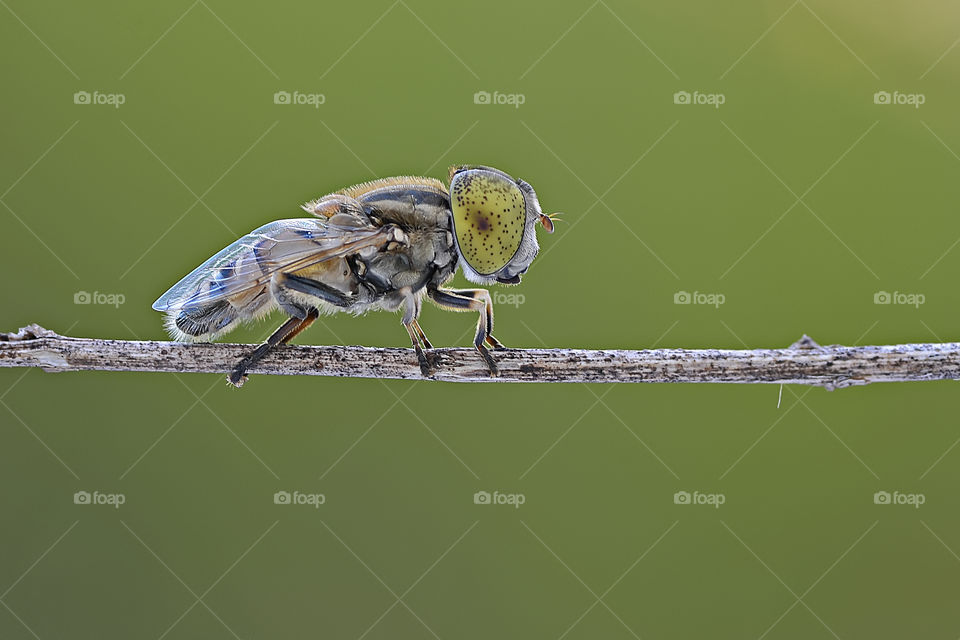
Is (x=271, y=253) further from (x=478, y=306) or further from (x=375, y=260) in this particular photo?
(x=478, y=306)

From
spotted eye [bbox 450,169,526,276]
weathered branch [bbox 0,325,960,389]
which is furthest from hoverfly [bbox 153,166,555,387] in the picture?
weathered branch [bbox 0,325,960,389]

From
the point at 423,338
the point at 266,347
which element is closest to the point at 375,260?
the point at 423,338

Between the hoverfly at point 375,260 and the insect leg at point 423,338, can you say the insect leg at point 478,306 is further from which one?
the insect leg at point 423,338

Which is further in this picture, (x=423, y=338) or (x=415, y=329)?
(x=423, y=338)

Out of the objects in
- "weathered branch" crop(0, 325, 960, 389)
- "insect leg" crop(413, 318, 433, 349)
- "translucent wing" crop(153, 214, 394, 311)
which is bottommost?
"weathered branch" crop(0, 325, 960, 389)

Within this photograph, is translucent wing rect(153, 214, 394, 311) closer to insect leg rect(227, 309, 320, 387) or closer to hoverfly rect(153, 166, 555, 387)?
hoverfly rect(153, 166, 555, 387)
